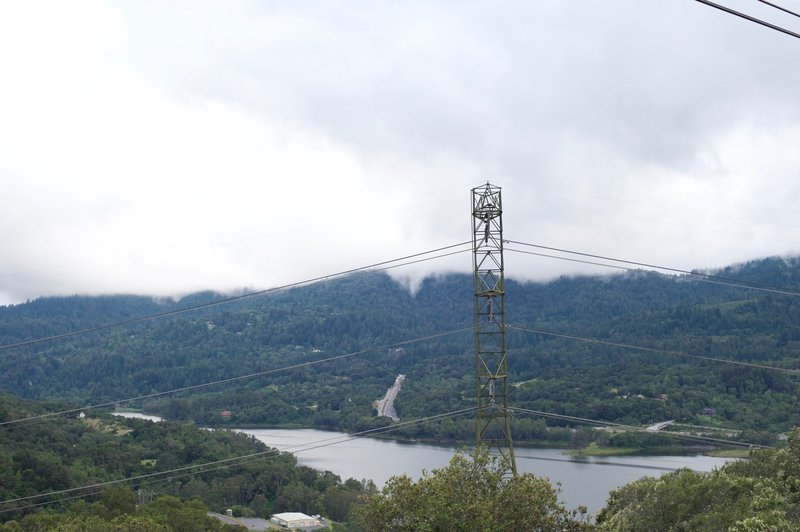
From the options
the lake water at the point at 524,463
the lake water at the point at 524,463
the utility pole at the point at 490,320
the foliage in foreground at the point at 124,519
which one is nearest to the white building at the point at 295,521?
the lake water at the point at 524,463

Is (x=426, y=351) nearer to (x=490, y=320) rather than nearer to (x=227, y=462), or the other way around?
(x=227, y=462)

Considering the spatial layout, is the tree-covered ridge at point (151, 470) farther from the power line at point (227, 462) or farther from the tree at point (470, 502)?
the tree at point (470, 502)

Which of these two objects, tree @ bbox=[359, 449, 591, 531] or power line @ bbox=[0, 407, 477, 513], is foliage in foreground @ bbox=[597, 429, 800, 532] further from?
power line @ bbox=[0, 407, 477, 513]

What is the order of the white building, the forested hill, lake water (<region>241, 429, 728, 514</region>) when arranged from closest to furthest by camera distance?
the white building
lake water (<region>241, 429, 728, 514</region>)
the forested hill

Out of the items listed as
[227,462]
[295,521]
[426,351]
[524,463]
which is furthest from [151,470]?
[426,351]

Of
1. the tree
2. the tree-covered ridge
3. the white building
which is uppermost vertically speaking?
the tree

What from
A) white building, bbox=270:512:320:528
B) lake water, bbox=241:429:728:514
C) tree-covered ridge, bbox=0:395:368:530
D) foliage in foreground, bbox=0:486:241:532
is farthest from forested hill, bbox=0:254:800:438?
foliage in foreground, bbox=0:486:241:532
